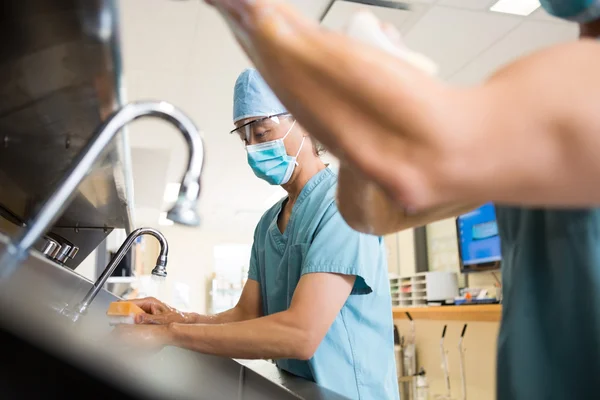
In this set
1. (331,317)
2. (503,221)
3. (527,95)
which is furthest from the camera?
(331,317)

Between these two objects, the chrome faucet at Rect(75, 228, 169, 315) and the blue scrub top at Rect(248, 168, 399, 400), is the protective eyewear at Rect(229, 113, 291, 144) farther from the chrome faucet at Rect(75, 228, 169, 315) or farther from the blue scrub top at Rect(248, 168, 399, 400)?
the chrome faucet at Rect(75, 228, 169, 315)

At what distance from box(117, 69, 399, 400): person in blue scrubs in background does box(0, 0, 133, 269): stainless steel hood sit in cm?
34

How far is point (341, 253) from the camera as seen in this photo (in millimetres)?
927

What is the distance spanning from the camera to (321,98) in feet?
1.01

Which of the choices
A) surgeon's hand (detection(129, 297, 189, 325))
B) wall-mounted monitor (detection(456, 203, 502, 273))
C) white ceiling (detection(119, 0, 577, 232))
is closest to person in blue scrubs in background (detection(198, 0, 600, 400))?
surgeon's hand (detection(129, 297, 189, 325))

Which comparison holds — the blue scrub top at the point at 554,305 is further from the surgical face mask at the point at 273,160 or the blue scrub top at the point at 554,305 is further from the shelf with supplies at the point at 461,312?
the shelf with supplies at the point at 461,312

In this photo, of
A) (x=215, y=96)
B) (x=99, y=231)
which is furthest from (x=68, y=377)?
(x=215, y=96)

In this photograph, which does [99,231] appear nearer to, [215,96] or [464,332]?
[215,96]

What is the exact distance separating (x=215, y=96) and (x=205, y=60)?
50cm

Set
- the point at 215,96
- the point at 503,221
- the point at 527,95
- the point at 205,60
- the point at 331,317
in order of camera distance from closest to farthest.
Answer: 1. the point at 527,95
2. the point at 503,221
3. the point at 331,317
4. the point at 205,60
5. the point at 215,96

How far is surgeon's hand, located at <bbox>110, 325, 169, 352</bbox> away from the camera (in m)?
0.89

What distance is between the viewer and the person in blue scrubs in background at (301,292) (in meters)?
0.88

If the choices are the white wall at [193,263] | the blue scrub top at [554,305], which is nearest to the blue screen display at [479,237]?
the blue scrub top at [554,305]

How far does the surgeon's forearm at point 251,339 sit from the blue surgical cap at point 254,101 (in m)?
0.52
